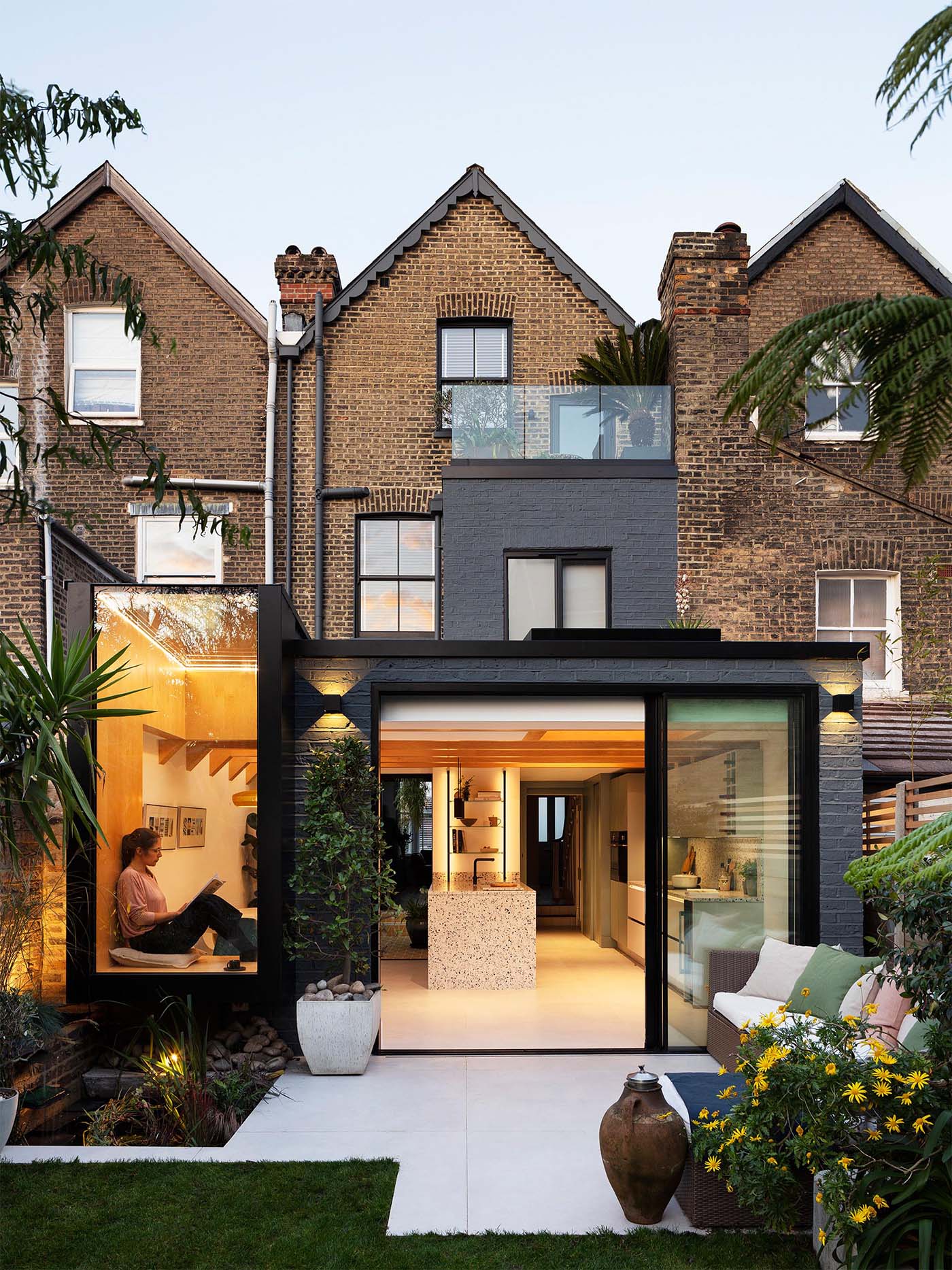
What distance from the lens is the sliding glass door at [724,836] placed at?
7832 millimetres

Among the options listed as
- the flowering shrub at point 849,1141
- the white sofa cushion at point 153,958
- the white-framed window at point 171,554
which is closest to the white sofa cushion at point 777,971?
the flowering shrub at point 849,1141

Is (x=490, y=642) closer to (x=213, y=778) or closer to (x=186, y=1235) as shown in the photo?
(x=213, y=778)

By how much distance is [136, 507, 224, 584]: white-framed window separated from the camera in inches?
480

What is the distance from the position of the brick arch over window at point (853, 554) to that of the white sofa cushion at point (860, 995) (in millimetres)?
6519

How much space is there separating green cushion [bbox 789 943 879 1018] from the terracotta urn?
1661 millimetres

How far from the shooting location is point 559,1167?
5262 mm

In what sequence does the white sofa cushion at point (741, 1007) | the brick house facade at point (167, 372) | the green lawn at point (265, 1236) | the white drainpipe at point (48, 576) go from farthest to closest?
the brick house facade at point (167, 372) < the white drainpipe at point (48, 576) < the white sofa cushion at point (741, 1007) < the green lawn at point (265, 1236)

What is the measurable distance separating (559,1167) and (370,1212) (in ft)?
3.37

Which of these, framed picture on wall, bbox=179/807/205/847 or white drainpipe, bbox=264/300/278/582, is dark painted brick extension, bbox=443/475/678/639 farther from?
framed picture on wall, bbox=179/807/205/847

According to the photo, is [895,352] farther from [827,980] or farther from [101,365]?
[101,365]

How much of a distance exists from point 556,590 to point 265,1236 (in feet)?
24.7

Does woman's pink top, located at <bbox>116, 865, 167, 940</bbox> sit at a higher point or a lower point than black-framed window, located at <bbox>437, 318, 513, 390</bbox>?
lower

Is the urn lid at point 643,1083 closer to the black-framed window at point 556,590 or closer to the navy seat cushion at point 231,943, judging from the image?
the navy seat cushion at point 231,943

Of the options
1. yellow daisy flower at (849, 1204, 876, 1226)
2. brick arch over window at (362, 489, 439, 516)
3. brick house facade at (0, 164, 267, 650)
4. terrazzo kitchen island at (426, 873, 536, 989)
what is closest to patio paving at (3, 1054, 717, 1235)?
yellow daisy flower at (849, 1204, 876, 1226)
